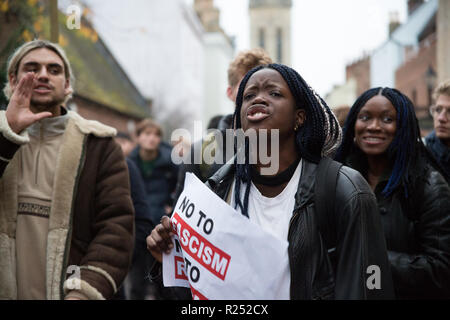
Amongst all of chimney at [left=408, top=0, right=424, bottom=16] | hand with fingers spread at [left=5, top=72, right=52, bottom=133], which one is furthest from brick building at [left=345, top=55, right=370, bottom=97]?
hand with fingers spread at [left=5, top=72, right=52, bottom=133]

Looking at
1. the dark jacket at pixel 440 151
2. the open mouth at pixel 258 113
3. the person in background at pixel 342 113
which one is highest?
the person in background at pixel 342 113

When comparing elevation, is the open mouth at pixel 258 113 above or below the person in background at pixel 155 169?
above

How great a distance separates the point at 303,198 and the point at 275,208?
0.17 metres

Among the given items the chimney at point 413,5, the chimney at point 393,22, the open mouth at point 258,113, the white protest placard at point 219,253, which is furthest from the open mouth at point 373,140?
the chimney at point 393,22

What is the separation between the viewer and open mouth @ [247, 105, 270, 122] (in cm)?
225

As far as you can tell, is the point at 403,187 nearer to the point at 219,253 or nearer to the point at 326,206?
the point at 326,206

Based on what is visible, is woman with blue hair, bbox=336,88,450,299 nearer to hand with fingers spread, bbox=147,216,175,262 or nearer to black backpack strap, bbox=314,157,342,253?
black backpack strap, bbox=314,157,342,253

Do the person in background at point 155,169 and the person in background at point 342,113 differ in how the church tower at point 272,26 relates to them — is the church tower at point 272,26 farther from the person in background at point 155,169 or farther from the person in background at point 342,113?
the person in background at point 342,113

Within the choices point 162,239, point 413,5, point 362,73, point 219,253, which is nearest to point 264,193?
point 219,253

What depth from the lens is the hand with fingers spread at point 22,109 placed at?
270cm

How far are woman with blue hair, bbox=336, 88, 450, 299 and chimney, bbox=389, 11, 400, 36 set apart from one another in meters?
31.5

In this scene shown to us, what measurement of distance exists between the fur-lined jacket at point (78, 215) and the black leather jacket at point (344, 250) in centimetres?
119
